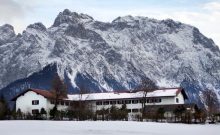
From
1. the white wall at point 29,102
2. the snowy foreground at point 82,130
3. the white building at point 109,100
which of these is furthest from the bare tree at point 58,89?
the snowy foreground at point 82,130

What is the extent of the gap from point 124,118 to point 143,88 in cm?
2925

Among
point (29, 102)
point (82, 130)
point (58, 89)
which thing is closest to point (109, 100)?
point (58, 89)

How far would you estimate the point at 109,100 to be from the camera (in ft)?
473

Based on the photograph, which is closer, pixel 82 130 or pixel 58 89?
pixel 82 130

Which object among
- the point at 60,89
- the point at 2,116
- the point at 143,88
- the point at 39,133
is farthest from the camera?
the point at 143,88

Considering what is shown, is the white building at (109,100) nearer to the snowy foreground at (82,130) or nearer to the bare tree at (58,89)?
the bare tree at (58,89)

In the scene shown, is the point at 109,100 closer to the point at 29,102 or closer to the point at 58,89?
the point at 58,89

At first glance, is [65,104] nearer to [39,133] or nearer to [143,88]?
[143,88]

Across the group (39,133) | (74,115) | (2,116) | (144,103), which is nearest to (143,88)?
(144,103)

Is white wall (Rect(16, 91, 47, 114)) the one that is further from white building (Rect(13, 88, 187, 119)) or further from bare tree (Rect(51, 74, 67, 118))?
bare tree (Rect(51, 74, 67, 118))

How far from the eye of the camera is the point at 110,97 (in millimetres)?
145500

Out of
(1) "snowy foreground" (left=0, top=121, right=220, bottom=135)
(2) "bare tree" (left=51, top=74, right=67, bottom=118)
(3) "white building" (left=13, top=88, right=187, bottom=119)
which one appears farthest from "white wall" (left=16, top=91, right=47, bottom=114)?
(1) "snowy foreground" (left=0, top=121, right=220, bottom=135)

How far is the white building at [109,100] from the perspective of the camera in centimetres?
13600

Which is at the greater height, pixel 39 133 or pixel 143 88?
pixel 143 88
